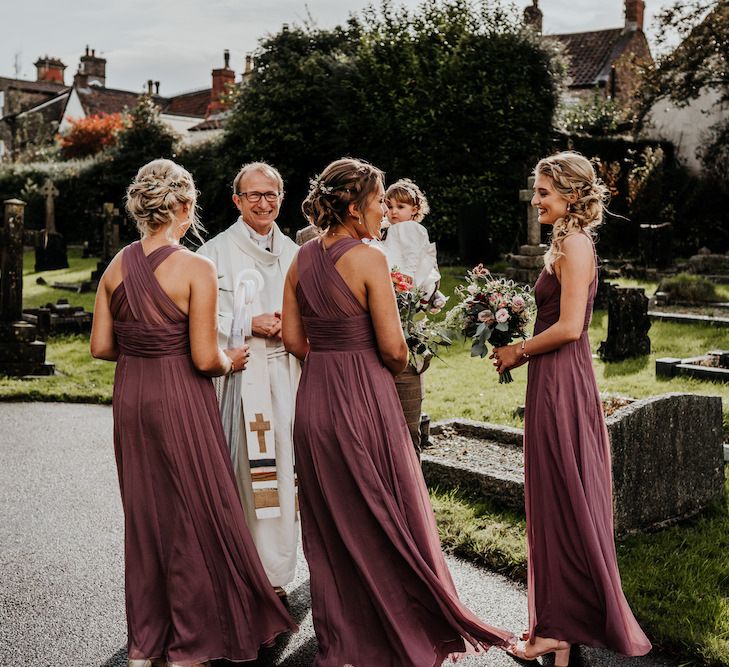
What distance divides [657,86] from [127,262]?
2202cm

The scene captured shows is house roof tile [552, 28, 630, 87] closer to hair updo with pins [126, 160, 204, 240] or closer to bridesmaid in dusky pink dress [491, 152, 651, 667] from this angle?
bridesmaid in dusky pink dress [491, 152, 651, 667]

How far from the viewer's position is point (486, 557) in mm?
5227

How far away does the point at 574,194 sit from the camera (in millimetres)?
4000

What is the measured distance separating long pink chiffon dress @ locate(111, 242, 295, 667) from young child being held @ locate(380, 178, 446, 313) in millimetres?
2924

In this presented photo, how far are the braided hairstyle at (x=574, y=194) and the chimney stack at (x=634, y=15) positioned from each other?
126 ft

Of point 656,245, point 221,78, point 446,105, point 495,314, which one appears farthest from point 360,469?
point 221,78

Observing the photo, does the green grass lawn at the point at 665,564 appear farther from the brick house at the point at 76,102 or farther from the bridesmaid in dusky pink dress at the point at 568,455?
the brick house at the point at 76,102

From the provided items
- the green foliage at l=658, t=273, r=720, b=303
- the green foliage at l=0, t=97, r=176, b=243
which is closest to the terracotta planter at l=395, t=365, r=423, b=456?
the green foliage at l=658, t=273, r=720, b=303

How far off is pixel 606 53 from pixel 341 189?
A: 37932mm

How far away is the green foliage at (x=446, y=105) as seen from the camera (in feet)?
65.9

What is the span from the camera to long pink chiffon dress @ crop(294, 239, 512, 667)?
3721mm

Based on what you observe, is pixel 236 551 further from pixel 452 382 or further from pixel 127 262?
pixel 452 382

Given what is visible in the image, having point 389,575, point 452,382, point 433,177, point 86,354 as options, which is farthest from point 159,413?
point 433,177

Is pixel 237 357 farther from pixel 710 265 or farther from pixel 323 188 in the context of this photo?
pixel 710 265
